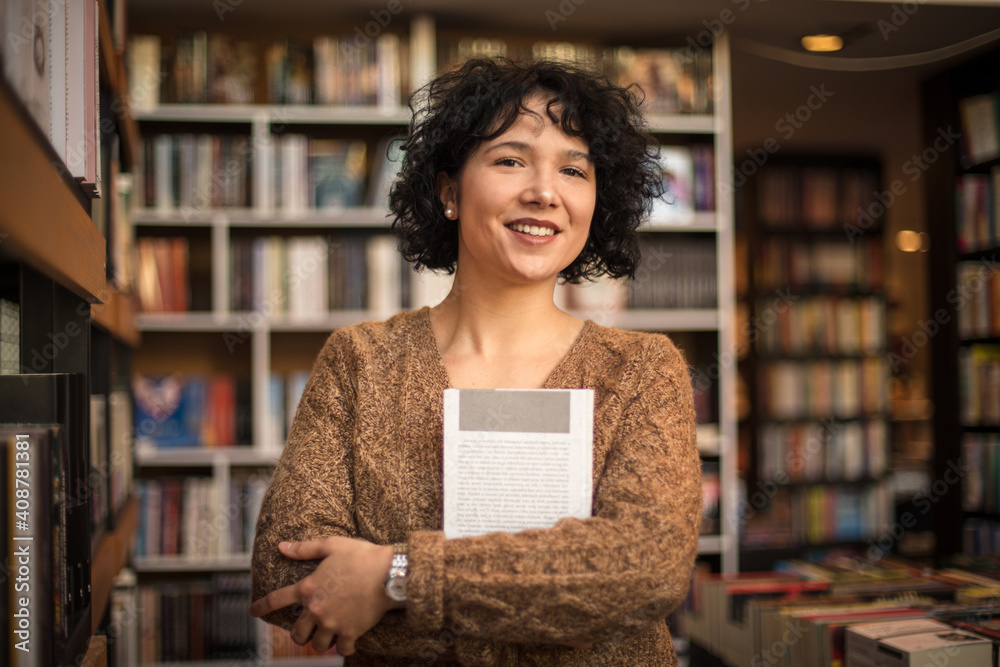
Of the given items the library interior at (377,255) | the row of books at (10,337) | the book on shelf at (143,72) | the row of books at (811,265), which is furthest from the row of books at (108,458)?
the row of books at (811,265)

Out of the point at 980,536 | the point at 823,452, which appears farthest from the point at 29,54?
the point at 823,452

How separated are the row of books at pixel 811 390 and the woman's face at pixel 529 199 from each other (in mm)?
3351

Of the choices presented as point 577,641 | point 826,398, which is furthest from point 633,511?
point 826,398

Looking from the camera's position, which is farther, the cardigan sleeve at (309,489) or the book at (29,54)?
the cardigan sleeve at (309,489)

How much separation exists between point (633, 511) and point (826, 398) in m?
3.61

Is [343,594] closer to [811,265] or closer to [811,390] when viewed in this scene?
[811,390]

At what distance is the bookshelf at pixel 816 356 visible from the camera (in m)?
4.02

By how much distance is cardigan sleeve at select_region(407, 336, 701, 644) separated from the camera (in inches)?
33.9

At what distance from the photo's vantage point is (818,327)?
4199 millimetres

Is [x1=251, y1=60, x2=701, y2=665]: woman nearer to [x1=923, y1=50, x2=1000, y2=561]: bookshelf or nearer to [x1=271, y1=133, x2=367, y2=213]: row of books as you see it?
[x1=271, y1=133, x2=367, y2=213]: row of books

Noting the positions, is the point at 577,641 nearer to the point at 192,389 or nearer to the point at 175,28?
the point at 192,389

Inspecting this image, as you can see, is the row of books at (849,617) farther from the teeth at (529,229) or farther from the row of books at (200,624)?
the row of books at (200,624)

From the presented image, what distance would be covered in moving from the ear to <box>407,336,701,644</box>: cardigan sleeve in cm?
54

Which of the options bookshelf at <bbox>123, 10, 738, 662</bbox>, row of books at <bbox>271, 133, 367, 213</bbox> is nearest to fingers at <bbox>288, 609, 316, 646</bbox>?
bookshelf at <bbox>123, 10, 738, 662</bbox>
